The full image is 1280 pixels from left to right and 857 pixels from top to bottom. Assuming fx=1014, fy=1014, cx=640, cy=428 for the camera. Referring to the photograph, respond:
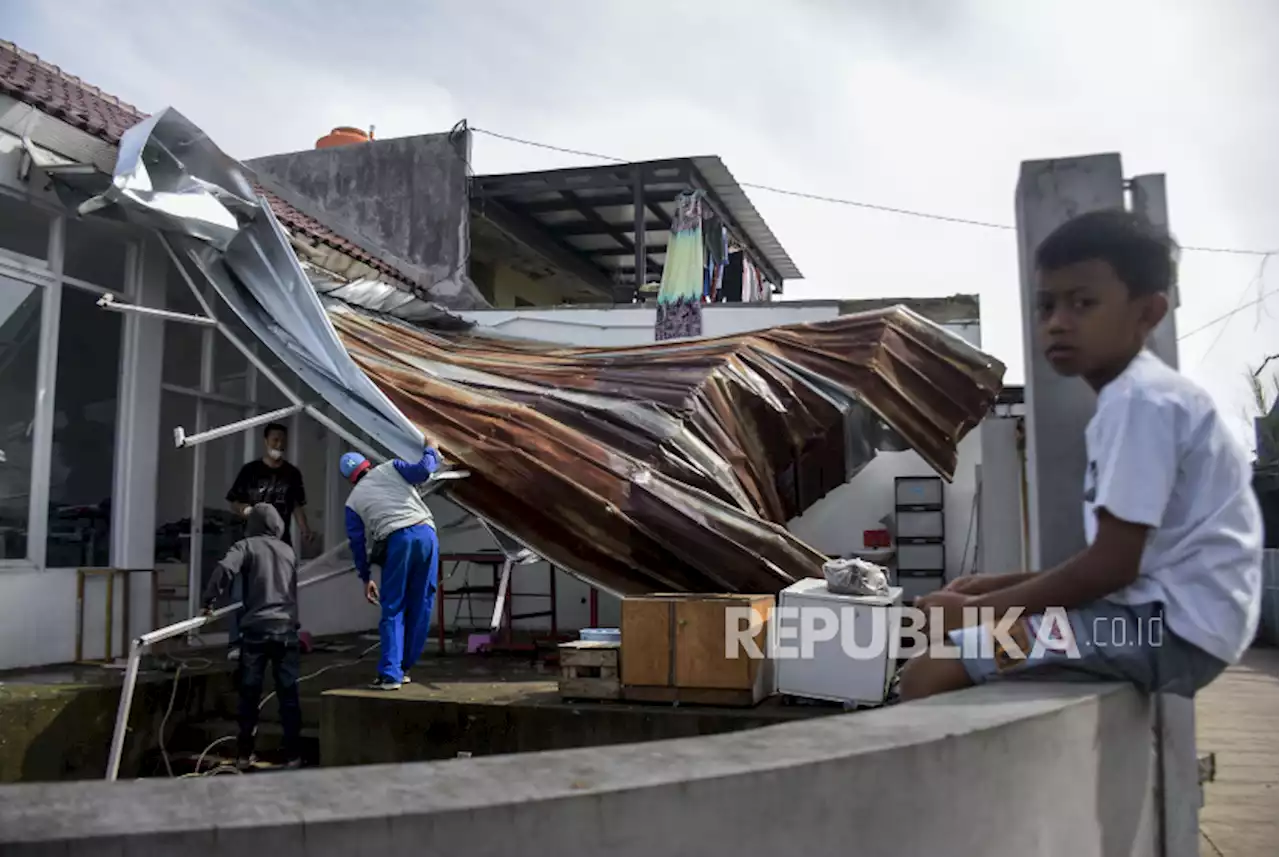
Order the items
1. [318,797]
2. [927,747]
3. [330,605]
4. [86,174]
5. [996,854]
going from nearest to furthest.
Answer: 1. [318,797]
2. [927,747]
3. [996,854]
4. [86,174]
5. [330,605]

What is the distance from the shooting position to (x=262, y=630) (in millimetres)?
6102

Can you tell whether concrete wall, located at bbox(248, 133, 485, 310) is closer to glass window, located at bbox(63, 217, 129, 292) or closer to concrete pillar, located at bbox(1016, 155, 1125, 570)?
glass window, located at bbox(63, 217, 129, 292)

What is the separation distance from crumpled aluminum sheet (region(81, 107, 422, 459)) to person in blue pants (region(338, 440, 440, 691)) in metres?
0.33

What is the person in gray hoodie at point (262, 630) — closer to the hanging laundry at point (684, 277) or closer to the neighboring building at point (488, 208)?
the hanging laundry at point (684, 277)

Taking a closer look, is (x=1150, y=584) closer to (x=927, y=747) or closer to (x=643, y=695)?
(x=927, y=747)

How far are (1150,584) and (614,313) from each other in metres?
9.87

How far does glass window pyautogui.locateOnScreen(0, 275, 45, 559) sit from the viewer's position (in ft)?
22.5

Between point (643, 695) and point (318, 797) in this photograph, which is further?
point (643, 695)

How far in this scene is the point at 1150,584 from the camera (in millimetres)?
2365

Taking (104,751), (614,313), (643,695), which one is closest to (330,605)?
(104,751)

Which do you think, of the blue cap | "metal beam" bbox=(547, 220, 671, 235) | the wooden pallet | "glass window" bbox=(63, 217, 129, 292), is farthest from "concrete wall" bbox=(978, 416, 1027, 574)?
"metal beam" bbox=(547, 220, 671, 235)

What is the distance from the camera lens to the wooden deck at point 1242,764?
14.5 ft

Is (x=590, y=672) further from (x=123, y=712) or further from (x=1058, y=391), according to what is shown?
(x=1058, y=391)

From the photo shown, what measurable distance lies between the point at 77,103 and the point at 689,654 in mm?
6569
